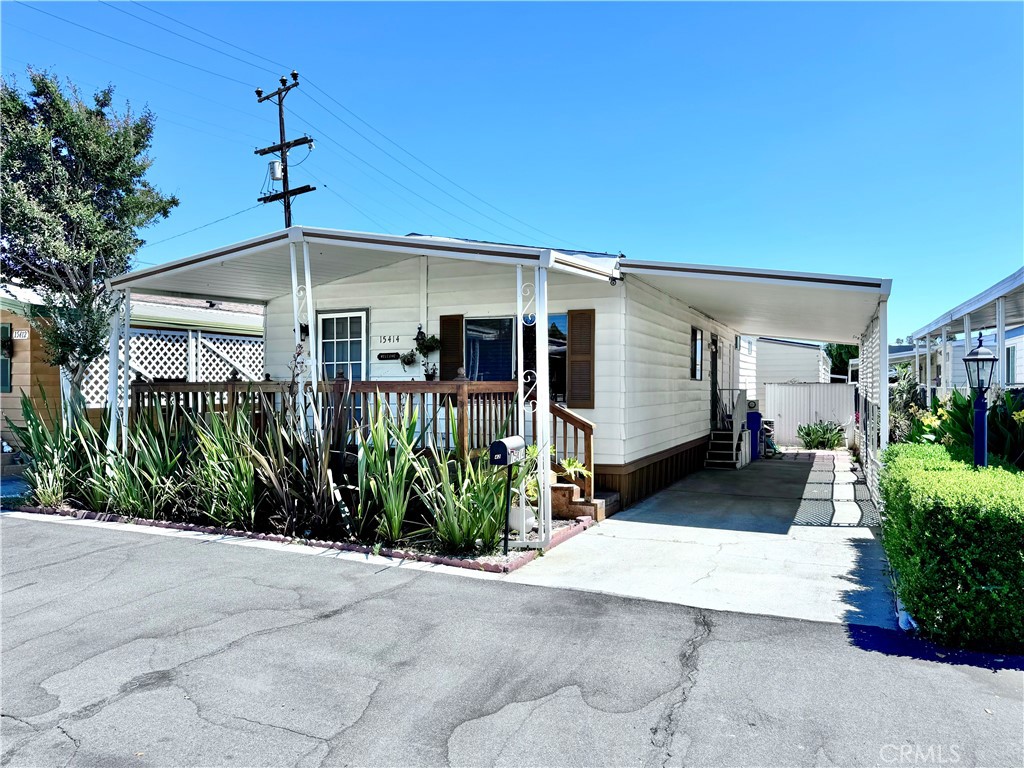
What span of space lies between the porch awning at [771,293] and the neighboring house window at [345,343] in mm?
4012

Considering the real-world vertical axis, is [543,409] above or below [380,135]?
below

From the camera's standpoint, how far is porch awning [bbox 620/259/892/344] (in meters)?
7.06

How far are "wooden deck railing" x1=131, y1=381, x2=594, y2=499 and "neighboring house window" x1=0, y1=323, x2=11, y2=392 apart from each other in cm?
424

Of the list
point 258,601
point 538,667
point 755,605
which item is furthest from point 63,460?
point 755,605

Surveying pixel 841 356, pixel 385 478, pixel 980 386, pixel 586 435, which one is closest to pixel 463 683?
pixel 385 478

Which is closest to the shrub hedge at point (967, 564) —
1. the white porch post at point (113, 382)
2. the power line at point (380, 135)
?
the white porch post at point (113, 382)

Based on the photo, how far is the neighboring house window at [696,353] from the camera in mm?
11695

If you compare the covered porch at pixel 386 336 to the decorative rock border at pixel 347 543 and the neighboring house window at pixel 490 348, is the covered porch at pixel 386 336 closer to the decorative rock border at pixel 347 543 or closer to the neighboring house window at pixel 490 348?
the neighboring house window at pixel 490 348

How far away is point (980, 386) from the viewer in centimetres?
565

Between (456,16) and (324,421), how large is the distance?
9010 millimetres

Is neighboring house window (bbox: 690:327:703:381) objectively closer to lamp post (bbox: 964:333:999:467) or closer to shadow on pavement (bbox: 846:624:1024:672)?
lamp post (bbox: 964:333:999:467)

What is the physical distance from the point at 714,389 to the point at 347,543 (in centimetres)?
946

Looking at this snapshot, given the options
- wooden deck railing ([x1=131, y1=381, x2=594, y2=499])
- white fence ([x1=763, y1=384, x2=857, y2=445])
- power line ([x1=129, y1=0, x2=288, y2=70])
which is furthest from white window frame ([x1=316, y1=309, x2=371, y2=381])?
white fence ([x1=763, y1=384, x2=857, y2=445])

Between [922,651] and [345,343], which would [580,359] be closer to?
[345,343]
